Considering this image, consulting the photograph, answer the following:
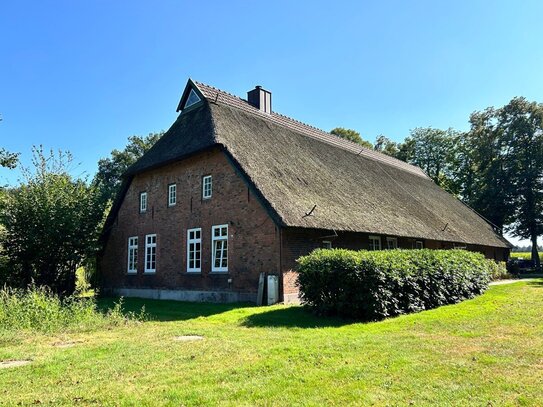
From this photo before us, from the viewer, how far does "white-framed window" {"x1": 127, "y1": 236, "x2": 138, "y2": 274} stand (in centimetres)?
2081

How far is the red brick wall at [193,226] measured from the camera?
49.3 ft

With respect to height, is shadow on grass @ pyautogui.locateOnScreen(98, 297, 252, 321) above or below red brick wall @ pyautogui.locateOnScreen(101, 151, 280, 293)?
below

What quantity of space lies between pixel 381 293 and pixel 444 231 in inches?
563

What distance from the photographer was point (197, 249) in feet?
57.3

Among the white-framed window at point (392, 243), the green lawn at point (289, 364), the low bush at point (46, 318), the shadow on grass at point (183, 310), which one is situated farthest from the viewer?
the white-framed window at point (392, 243)

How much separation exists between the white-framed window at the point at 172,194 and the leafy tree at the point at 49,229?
460 centimetres

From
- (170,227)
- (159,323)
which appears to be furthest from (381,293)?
(170,227)

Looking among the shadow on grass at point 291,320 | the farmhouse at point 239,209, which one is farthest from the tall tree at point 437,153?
the shadow on grass at point 291,320

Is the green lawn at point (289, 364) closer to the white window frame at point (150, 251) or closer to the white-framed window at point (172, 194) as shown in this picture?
the white-framed window at point (172, 194)

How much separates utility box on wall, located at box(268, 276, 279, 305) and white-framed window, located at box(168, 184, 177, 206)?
7.15 metres

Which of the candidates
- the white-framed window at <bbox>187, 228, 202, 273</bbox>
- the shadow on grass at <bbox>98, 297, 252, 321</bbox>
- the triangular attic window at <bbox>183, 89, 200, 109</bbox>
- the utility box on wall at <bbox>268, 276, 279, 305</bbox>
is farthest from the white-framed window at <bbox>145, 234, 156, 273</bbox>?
the utility box on wall at <bbox>268, 276, 279, 305</bbox>

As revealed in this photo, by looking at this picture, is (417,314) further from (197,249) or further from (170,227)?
(170,227)

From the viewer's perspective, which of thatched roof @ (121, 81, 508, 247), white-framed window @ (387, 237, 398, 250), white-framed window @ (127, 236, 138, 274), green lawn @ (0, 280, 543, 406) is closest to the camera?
green lawn @ (0, 280, 543, 406)

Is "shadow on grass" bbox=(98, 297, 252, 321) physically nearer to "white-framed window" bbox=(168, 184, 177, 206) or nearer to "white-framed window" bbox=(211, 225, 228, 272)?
"white-framed window" bbox=(211, 225, 228, 272)
